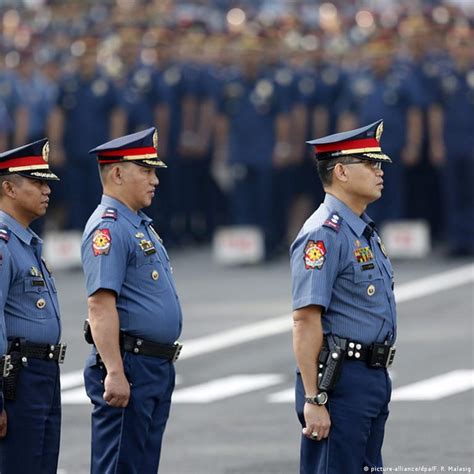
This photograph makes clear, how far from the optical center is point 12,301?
8.38 m

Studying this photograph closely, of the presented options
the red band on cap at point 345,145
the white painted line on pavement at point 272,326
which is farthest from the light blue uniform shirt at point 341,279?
the white painted line on pavement at point 272,326

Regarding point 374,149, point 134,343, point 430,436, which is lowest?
point 430,436

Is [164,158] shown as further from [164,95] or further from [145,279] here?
[145,279]

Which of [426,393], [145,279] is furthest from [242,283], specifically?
[145,279]

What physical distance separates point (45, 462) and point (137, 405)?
50 centimetres

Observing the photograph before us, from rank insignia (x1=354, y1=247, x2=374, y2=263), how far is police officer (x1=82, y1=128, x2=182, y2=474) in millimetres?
1000

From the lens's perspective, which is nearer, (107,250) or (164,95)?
(107,250)

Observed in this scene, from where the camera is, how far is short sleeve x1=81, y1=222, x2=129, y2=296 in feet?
27.3

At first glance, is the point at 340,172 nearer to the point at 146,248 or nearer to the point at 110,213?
the point at 146,248

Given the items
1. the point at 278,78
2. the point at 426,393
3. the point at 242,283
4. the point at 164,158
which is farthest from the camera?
the point at 164,158

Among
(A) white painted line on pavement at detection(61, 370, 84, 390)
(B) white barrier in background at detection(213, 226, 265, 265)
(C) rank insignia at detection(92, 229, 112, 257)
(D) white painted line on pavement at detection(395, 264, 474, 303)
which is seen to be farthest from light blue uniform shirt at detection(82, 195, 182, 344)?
(B) white barrier in background at detection(213, 226, 265, 265)

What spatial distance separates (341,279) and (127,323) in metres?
1.06

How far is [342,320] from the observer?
7945 mm

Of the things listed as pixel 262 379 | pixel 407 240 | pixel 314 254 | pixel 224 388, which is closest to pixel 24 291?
pixel 314 254
